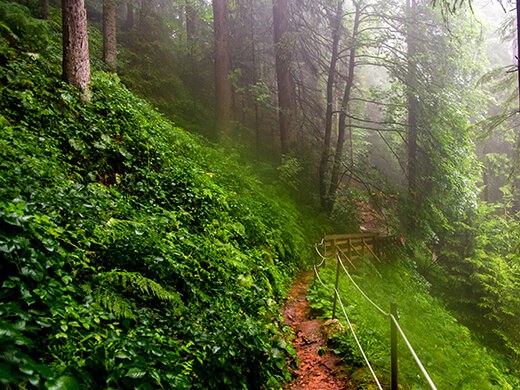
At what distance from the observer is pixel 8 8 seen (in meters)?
7.46

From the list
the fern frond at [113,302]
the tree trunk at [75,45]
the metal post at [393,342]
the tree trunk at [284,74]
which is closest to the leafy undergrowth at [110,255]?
the fern frond at [113,302]

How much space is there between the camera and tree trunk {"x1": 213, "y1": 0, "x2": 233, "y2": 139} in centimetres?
1362

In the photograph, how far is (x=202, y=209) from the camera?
21.4ft

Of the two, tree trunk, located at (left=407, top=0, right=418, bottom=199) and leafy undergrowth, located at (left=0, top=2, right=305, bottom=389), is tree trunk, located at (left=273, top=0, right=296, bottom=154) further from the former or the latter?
leafy undergrowth, located at (left=0, top=2, right=305, bottom=389)

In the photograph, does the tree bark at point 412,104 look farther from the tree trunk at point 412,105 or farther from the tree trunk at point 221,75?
the tree trunk at point 221,75

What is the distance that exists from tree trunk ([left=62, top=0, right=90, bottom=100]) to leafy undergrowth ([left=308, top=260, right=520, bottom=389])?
6335 mm

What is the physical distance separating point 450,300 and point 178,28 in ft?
60.4

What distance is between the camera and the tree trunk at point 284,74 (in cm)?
1231

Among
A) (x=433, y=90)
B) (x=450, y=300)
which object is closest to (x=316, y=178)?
(x=433, y=90)

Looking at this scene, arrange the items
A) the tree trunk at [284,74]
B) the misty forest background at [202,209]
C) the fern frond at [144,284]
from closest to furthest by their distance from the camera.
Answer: the misty forest background at [202,209], the fern frond at [144,284], the tree trunk at [284,74]

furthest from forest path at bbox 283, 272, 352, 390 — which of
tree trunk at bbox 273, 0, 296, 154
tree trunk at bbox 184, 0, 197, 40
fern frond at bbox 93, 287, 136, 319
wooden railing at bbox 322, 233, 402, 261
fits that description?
tree trunk at bbox 184, 0, 197, 40

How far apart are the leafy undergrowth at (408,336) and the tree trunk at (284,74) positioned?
17.9ft

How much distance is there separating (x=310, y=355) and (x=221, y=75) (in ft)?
38.6

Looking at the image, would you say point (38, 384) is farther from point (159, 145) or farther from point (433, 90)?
point (433, 90)
